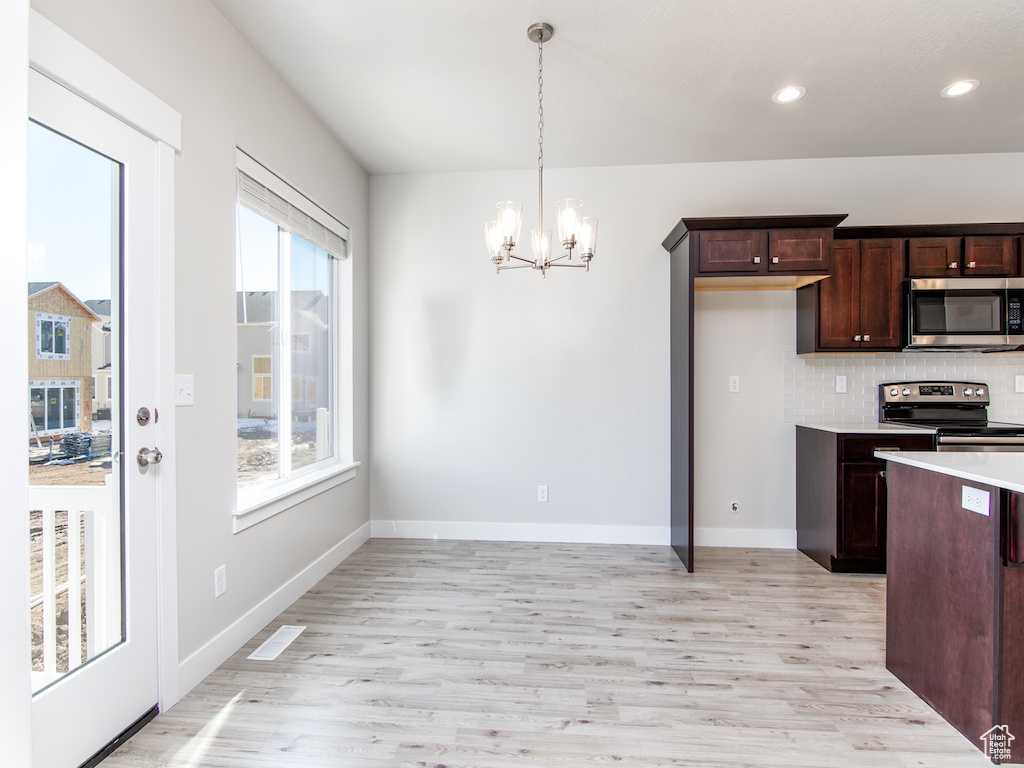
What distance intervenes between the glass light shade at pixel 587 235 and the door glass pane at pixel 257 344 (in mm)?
1605

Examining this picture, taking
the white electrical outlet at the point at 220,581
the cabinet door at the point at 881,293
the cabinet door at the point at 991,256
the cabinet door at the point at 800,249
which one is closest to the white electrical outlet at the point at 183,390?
the white electrical outlet at the point at 220,581

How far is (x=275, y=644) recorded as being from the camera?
7.91ft

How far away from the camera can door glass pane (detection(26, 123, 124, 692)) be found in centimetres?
150

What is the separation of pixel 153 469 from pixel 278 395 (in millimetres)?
1072

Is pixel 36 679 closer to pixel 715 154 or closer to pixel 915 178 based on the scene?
pixel 715 154

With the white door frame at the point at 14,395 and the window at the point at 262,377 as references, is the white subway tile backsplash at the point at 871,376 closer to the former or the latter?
the window at the point at 262,377

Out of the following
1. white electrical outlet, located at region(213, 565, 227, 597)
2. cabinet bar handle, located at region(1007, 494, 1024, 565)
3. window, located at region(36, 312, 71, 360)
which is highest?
window, located at region(36, 312, 71, 360)

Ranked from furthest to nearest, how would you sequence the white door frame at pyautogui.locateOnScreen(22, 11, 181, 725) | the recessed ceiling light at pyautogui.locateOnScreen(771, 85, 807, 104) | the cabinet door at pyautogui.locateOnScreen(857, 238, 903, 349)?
the cabinet door at pyautogui.locateOnScreen(857, 238, 903, 349), the recessed ceiling light at pyautogui.locateOnScreen(771, 85, 807, 104), the white door frame at pyautogui.locateOnScreen(22, 11, 181, 725)

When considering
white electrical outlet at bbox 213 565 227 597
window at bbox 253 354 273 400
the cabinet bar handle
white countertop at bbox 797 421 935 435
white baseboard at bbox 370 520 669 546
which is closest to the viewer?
the cabinet bar handle

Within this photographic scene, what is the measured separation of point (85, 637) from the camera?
1.62 metres

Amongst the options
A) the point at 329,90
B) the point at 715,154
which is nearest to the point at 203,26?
the point at 329,90

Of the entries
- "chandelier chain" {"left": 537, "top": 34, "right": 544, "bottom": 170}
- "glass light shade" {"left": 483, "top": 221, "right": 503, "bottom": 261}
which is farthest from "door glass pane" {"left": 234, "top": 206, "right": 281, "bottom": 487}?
"chandelier chain" {"left": 537, "top": 34, "right": 544, "bottom": 170}

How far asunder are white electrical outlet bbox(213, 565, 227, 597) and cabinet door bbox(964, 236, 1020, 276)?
4.67 meters

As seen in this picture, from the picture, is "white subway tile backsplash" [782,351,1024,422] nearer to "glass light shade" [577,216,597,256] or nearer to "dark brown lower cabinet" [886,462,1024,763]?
"dark brown lower cabinet" [886,462,1024,763]
